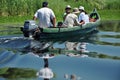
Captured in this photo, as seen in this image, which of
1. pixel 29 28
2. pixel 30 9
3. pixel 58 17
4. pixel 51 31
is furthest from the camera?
pixel 58 17

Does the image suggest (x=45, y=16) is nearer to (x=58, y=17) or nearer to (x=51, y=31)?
(x=51, y=31)

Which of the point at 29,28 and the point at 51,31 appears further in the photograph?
the point at 51,31

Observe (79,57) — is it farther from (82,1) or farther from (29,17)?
(82,1)

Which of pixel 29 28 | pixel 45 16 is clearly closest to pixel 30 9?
pixel 45 16

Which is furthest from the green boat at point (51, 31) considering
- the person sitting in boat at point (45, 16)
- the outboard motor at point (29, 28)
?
the person sitting in boat at point (45, 16)

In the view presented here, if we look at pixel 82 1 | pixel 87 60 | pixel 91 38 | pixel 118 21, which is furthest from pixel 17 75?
pixel 82 1

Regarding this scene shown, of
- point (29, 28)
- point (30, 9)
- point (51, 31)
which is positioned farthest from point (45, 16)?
point (30, 9)

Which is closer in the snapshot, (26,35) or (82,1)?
(26,35)

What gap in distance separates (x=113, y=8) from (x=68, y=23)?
55.5ft

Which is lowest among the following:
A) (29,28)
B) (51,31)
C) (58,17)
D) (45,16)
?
(58,17)

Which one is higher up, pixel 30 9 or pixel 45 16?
pixel 45 16

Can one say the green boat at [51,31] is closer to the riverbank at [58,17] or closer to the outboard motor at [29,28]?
the outboard motor at [29,28]

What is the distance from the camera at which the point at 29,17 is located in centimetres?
2623

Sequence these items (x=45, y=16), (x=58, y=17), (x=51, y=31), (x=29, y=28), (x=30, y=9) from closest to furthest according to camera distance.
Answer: (x=29, y=28) < (x=51, y=31) < (x=45, y=16) < (x=30, y=9) < (x=58, y=17)
